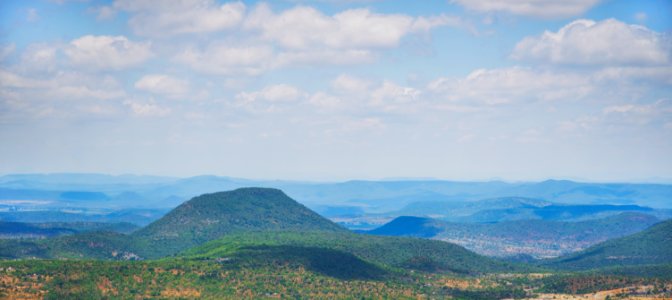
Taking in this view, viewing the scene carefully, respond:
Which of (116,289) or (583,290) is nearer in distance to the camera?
(116,289)

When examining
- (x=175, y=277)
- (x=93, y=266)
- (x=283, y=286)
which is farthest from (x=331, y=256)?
(x=93, y=266)

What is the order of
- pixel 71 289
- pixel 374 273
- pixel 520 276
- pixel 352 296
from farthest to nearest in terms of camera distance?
pixel 520 276 → pixel 374 273 → pixel 352 296 → pixel 71 289

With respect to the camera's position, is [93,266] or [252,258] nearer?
[93,266]

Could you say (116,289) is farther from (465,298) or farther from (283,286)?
(465,298)

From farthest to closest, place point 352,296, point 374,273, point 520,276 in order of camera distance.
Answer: point 520,276
point 374,273
point 352,296

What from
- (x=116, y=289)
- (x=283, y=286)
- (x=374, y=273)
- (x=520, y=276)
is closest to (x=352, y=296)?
(x=283, y=286)

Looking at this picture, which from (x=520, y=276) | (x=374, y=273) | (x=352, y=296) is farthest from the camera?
(x=520, y=276)

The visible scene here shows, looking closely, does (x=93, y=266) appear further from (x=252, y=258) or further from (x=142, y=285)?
(x=252, y=258)

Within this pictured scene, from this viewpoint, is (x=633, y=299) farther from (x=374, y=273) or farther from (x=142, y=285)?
(x=142, y=285)

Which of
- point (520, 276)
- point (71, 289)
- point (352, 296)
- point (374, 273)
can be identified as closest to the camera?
point (71, 289)
